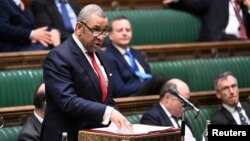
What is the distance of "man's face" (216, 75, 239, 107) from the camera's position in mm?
4059

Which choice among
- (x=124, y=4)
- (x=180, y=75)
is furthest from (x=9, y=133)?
(x=124, y=4)

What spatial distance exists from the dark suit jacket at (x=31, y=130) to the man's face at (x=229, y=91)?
1.16 meters

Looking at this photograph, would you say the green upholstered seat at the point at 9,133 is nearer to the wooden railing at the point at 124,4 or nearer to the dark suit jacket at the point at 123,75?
the dark suit jacket at the point at 123,75

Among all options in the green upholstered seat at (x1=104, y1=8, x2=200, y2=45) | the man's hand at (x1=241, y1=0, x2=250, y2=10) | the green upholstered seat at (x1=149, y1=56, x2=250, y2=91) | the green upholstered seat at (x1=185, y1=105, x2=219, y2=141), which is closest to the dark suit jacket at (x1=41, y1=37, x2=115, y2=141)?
the green upholstered seat at (x1=185, y1=105, x2=219, y2=141)

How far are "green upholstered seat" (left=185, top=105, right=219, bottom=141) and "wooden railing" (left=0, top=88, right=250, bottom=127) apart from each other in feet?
0.22

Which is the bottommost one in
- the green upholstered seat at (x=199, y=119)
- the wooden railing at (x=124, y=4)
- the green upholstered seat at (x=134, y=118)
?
the green upholstered seat at (x=199, y=119)

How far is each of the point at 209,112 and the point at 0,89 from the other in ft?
3.67

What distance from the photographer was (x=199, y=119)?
13.2ft

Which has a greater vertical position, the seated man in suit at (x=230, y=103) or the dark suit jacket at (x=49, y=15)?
the dark suit jacket at (x=49, y=15)

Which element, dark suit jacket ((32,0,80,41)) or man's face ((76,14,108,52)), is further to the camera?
dark suit jacket ((32,0,80,41))

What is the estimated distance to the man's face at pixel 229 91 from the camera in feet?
13.3

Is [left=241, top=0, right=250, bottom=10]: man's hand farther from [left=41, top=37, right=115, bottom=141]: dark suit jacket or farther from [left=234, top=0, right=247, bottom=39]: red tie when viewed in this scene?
[left=41, top=37, right=115, bottom=141]: dark suit jacket

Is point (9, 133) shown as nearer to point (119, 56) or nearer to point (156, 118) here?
point (156, 118)

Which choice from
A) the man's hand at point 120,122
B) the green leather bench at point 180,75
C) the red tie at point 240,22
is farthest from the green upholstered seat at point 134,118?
the red tie at point 240,22
